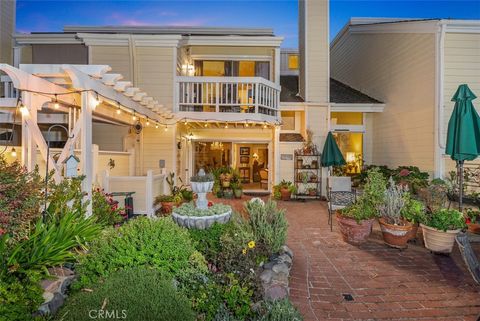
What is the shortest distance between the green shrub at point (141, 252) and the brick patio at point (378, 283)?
5.06ft

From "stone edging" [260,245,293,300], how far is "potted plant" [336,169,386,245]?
6.31 feet

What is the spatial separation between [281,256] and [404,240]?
2637 mm

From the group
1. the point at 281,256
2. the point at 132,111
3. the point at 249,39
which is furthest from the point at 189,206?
the point at 249,39

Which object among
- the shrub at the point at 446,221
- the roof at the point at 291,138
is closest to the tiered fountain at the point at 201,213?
the shrub at the point at 446,221

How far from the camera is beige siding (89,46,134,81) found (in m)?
9.43

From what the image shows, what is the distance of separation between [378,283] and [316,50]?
31.3 feet

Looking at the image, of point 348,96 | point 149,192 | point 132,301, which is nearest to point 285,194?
point 149,192

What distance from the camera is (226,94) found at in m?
9.00

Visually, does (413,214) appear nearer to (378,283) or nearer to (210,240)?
(378,283)

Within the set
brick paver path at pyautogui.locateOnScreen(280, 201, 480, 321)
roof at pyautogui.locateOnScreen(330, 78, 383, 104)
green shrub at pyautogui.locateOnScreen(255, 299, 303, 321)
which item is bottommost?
brick paver path at pyautogui.locateOnScreen(280, 201, 480, 321)

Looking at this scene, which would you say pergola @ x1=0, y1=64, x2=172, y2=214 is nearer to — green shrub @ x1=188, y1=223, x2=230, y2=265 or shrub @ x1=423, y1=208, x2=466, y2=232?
green shrub @ x1=188, y1=223, x2=230, y2=265

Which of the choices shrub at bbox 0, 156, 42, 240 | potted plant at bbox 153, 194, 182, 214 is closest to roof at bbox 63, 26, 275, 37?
potted plant at bbox 153, 194, 182, 214

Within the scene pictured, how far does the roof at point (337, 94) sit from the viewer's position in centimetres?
1144

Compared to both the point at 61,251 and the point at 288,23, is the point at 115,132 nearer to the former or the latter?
the point at 61,251
